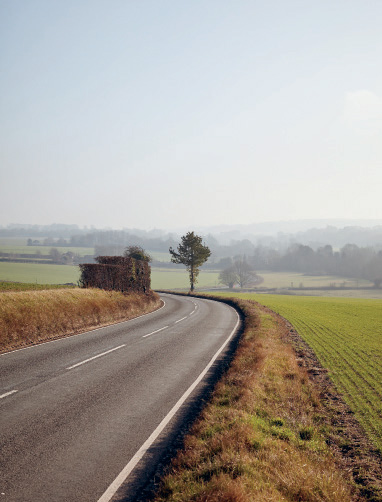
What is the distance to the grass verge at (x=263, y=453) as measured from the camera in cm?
488

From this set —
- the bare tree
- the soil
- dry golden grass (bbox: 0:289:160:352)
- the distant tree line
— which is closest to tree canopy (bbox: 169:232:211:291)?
dry golden grass (bbox: 0:289:160:352)

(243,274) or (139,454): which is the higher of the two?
(139,454)

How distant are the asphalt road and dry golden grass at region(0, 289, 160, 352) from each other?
1341mm

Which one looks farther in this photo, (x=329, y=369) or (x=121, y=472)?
(x=329, y=369)

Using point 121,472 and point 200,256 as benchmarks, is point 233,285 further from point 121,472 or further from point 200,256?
point 121,472

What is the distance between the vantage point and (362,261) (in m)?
136

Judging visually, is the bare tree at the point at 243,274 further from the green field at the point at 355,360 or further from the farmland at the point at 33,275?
the green field at the point at 355,360

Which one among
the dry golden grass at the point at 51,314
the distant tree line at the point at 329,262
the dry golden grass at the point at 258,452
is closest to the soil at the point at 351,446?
the dry golden grass at the point at 258,452

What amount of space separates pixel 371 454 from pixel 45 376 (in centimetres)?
809

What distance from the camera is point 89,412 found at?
7.74 metres

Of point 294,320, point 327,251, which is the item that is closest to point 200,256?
point 294,320

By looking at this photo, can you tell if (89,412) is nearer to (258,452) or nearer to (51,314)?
(258,452)

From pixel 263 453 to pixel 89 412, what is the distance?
3.79 metres

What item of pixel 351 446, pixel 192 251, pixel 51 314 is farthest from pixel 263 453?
pixel 192 251
